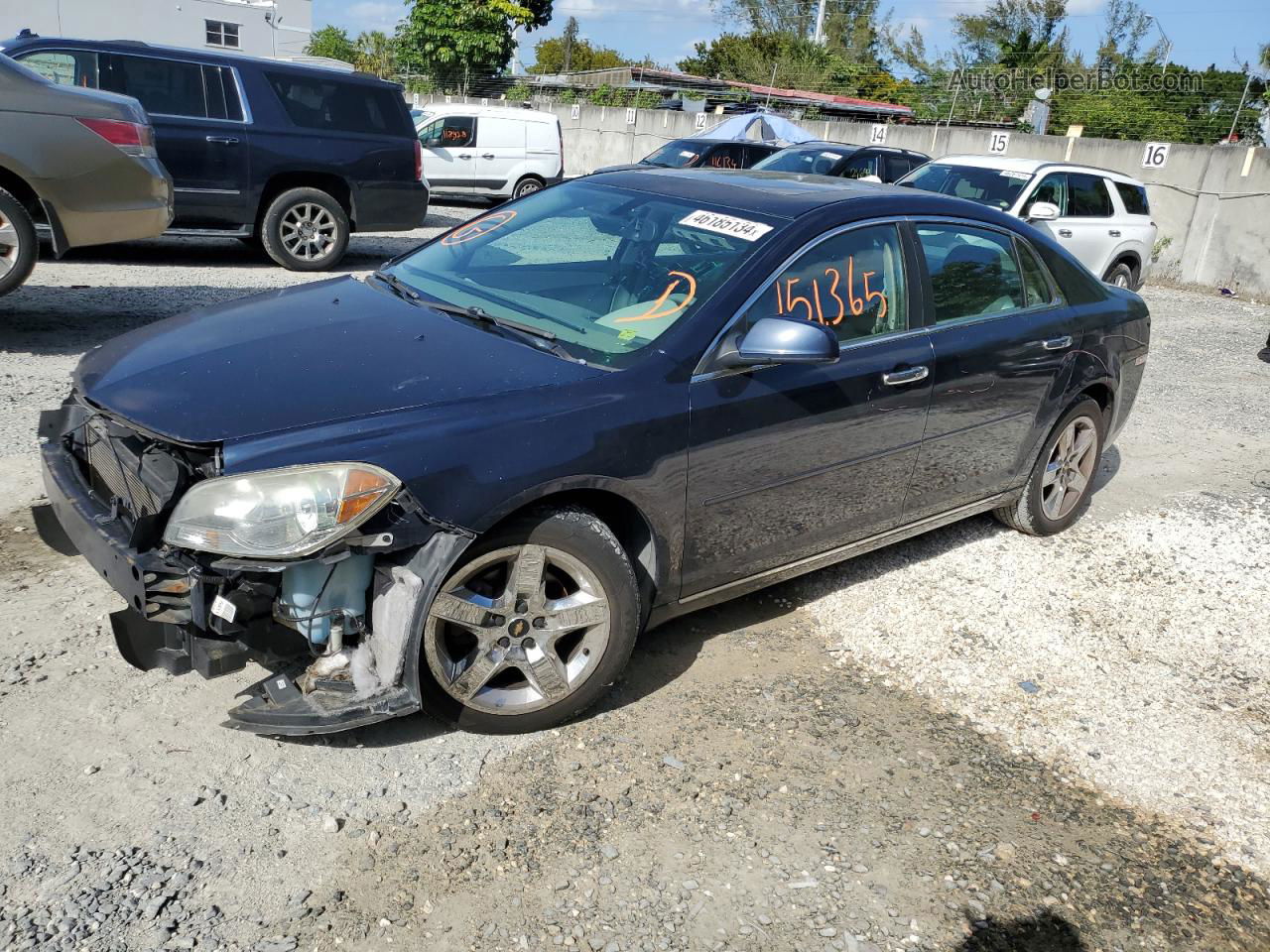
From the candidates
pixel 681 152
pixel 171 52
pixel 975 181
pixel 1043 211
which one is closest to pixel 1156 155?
pixel 975 181

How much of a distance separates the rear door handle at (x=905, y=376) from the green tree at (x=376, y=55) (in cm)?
4149

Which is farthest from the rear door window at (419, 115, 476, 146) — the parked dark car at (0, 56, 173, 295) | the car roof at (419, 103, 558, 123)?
the parked dark car at (0, 56, 173, 295)

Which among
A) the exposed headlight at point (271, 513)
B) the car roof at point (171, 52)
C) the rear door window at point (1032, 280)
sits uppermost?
the car roof at point (171, 52)

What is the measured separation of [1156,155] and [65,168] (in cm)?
1597

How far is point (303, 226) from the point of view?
34.1ft

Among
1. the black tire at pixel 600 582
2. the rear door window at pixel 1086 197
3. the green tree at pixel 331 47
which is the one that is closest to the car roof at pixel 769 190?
the black tire at pixel 600 582

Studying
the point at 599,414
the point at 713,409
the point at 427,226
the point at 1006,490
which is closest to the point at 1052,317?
the point at 1006,490

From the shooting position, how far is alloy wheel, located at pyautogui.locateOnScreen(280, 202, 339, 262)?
10.3m

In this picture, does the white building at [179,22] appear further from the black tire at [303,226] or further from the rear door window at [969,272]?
the rear door window at [969,272]

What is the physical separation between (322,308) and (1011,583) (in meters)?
3.30

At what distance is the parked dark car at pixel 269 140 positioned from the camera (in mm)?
9398

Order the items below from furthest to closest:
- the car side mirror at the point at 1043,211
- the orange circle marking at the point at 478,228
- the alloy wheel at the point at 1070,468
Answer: the car side mirror at the point at 1043,211, the alloy wheel at the point at 1070,468, the orange circle marking at the point at 478,228

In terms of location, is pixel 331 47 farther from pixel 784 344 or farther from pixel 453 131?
pixel 784 344

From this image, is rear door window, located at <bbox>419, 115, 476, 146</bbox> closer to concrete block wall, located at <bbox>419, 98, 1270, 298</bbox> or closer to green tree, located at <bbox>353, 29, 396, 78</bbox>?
concrete block wall, located at <bbox>419, 98, 1270, 298</bbox>
